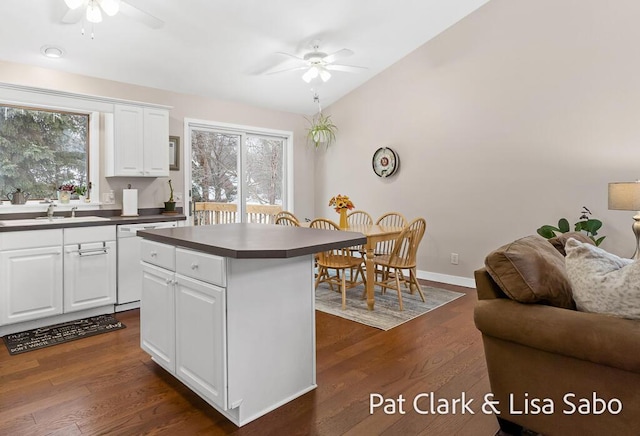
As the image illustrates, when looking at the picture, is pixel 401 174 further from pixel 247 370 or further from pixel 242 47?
pixel 247 370

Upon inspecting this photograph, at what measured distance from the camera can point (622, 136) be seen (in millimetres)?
3672

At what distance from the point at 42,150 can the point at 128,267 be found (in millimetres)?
1448

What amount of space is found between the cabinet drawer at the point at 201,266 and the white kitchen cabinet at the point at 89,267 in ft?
5.87

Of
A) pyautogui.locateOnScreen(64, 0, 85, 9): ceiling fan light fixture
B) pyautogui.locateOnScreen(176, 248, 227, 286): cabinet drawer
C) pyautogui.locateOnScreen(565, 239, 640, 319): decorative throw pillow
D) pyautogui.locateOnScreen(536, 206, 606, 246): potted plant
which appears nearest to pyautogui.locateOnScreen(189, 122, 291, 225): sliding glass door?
pyautogui.locateOnScreen(64, 0, 85, 9): ceiling fan light fixture

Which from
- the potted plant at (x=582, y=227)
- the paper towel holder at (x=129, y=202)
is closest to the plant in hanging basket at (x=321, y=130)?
the paper towel holder at (x=129, y=202)

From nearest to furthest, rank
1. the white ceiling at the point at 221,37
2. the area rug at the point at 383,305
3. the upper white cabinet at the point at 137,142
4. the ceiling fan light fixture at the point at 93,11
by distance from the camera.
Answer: the ceiling fan light fixture at the point at 93,11, the white ceiling at the point at 221,37, the area rug at the point at 383,305, the upper white cabinet at the point at 137,142

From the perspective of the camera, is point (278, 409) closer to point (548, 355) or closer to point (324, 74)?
point (548, 355)

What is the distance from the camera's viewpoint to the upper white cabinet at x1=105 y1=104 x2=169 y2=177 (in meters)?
4.00

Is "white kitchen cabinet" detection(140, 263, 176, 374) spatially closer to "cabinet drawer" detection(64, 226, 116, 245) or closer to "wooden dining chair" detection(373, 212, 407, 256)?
"cabinet drawer" detection(64, 226, 116, 245)

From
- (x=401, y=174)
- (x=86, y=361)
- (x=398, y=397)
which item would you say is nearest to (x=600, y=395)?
(x=398, y=397)

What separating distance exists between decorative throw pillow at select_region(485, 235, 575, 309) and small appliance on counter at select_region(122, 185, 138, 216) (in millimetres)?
3622

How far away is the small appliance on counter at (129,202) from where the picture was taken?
4.17m

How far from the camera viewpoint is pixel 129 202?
418cm

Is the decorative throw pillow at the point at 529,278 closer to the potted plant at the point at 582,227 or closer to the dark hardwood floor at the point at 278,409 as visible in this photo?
the dark hardwood floor at the point at 278,409
